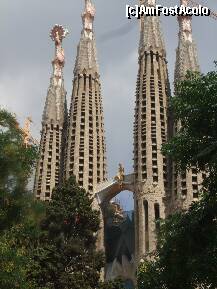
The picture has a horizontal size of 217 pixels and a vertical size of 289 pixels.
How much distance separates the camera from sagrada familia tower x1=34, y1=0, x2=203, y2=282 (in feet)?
150

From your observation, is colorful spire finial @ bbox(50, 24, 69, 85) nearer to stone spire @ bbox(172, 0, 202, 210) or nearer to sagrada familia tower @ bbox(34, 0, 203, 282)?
sagrada familia tower @ bbox(34, 0, 203, 282)

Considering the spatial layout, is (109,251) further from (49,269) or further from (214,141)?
(214,141)

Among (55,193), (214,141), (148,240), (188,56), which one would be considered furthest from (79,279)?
(188,56)

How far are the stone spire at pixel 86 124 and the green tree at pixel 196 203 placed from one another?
33652mm

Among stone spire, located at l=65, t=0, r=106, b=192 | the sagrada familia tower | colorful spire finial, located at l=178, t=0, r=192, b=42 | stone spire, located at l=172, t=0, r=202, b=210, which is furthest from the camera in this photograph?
colorful spire finial, located at l=178, t=0, r=192, b=42

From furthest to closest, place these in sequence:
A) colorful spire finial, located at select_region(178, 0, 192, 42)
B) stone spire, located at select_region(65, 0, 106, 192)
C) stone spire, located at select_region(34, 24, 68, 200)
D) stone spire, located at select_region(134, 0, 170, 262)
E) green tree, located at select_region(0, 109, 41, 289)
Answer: colorful spire finial, located at select_region(178, 0, 192, 42), stone spire, located at select_region(34, 24, 68, 200), stone spire, located at select_region(65, 0, 106, 192), stone spire, located at select_region(134, 0, 170, 262), green tree, located at select_region(0, 109, 41, 289)

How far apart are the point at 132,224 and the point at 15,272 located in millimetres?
38932

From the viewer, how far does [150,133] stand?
161ft

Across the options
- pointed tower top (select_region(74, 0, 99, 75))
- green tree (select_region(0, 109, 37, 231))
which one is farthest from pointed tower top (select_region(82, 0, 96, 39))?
green tree (select_region(0, 109, 37, 231))

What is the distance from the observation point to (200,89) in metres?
16.9

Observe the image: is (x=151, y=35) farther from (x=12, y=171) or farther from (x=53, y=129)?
(x=12, y=171)

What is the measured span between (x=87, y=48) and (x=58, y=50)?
5.16m

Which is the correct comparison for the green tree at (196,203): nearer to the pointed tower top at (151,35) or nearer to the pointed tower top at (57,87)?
the pointed tower top at (151,35)

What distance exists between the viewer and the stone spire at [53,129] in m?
53.9
